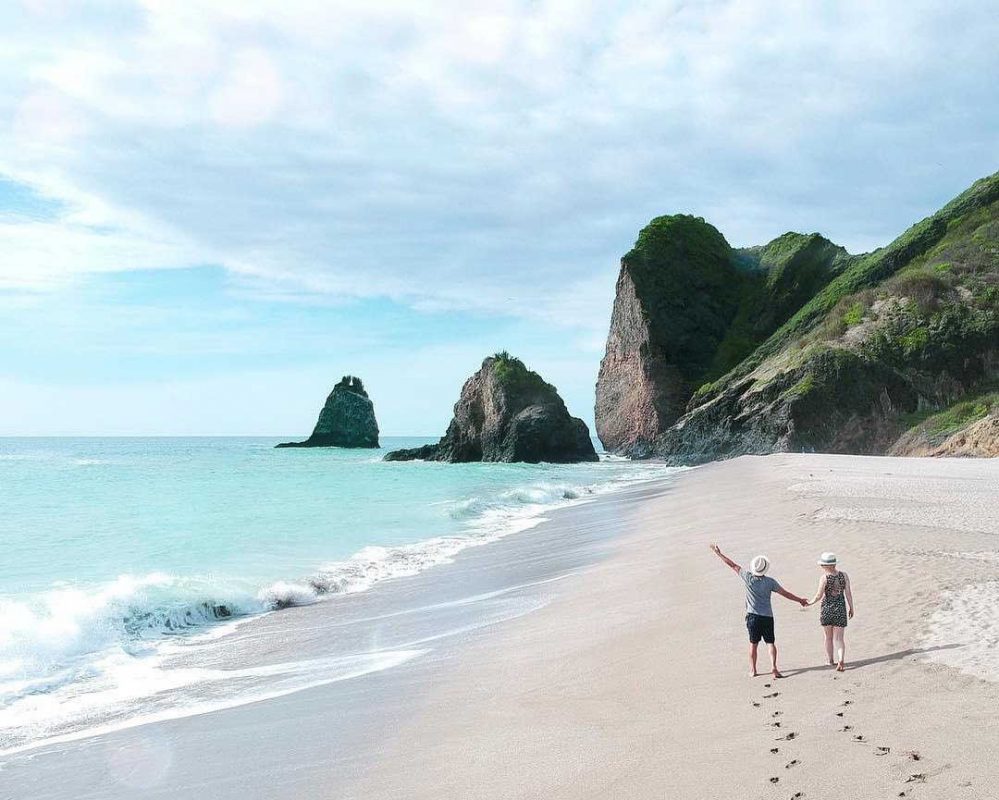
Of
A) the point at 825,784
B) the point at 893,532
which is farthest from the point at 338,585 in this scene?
the point at 825,784

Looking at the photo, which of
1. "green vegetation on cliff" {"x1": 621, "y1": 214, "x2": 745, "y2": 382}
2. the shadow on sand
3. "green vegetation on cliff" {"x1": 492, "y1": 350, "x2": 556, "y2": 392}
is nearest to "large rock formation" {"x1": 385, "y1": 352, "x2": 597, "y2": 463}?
"green vegetation on cliff" {"x1": 492, "y1": 350, "x2": 556, "y2": 392}

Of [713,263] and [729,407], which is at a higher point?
[713,263]

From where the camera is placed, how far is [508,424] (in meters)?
72.0

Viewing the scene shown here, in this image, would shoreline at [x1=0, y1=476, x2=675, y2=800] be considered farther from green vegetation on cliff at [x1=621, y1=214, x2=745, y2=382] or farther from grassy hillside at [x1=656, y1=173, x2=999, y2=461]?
green vegetation on cliff at [x1=621, y1=214, x2=745, y2=382]

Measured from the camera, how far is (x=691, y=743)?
4785 millimetres

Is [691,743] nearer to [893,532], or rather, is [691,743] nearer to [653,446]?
[893,532]

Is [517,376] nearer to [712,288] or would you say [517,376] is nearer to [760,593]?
[712,288]

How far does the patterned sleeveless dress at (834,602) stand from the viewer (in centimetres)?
592

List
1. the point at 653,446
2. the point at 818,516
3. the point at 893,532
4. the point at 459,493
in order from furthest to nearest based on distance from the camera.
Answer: the point at 653,446 < the point at 459,493 < the point at 818,516 < the point at 893,532

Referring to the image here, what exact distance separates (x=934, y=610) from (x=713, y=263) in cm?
8035

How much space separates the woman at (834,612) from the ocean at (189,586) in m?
4.24

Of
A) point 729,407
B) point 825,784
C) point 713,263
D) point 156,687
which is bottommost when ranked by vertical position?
point 156,687

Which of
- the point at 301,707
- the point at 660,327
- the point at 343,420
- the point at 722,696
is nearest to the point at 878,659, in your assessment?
the point at 722,696

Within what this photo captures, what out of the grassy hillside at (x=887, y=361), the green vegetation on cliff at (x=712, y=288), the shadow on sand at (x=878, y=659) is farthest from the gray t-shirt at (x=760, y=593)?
the green vegetation on cliff at (x=712, y=288)
